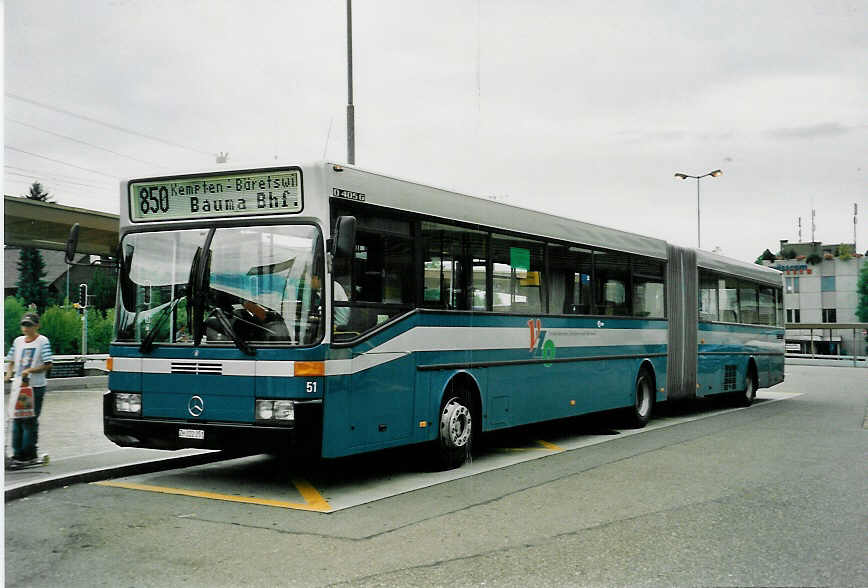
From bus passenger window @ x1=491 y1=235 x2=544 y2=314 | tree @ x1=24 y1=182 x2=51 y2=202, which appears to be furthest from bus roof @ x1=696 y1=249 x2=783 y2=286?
tree @ x1=24 y1=182 x2=51 y2=202

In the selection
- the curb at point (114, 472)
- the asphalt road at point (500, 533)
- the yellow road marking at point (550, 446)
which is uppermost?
the curb at point (114, 472)

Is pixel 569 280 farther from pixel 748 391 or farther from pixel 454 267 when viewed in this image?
pixel 748 391

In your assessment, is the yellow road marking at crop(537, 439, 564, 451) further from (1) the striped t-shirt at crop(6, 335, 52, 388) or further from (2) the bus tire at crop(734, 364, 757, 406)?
(2) the bus tire at crop(734, 364, 757, 406)

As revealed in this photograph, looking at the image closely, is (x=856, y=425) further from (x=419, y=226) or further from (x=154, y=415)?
(x=154, y=415)

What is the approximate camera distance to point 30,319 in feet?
33.8

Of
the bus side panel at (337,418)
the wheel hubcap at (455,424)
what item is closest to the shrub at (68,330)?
the wheel hubcap at (455,424)

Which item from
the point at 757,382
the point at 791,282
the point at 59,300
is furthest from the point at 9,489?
the point at 791,282

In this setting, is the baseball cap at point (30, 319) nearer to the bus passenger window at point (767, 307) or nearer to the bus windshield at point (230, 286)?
the bus windshield at point (230, 286)

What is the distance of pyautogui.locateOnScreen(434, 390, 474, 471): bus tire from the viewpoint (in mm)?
10219

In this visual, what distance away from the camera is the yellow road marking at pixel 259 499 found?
323 inches

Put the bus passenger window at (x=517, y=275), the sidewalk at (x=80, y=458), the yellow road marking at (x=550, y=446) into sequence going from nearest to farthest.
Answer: the sidewalk at (x=80, y=458) < the bus passenger window at (x=517, y=275) < the yellow road marking at (x=550, y=446)

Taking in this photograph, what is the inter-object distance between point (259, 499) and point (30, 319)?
3.85 meters

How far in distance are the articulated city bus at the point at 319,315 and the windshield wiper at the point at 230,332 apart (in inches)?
0.5

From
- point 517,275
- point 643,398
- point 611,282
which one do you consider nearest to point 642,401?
point 643,398
